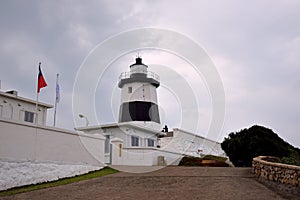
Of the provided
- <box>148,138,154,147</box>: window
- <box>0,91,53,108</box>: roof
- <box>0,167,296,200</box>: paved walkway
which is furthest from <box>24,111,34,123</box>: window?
<box>0,167,296,200</box>: paved walkway

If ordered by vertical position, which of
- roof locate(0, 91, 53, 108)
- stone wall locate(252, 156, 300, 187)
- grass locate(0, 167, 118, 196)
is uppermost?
roof locate(0, 91, 53, 108)

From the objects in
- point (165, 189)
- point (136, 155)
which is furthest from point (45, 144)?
point (136, 155)

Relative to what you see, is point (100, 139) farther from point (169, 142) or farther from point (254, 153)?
point (169, 142)

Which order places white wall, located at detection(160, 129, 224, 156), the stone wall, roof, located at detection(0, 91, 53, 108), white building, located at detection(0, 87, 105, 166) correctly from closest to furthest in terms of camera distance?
the stone wall
white building, located at detection(0, 87, 105, 166)
roof, located at detection(0, 91, 53, 108)
white wall, located at detection(160, 129, 224, 156)

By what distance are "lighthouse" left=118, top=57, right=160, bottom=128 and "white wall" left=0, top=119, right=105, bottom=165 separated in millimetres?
14014

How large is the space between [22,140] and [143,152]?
974cm

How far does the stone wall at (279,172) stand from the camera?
9.50 meters

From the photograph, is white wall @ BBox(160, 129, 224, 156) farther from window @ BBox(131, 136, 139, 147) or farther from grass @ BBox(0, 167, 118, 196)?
grass @ BBox(0, 167, 118, 196)

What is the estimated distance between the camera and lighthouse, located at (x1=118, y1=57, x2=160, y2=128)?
3192cm

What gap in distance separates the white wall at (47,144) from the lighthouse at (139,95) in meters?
14.0

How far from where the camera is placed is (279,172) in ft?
34.8

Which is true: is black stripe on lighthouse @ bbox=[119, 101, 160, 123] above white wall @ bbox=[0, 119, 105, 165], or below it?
above

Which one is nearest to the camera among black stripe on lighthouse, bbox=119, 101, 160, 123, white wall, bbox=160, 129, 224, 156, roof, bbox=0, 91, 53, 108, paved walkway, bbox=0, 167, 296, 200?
paved walkway, bbox=0, 167, 296, 200

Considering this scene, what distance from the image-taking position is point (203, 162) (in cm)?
2203
